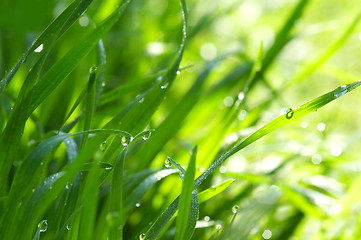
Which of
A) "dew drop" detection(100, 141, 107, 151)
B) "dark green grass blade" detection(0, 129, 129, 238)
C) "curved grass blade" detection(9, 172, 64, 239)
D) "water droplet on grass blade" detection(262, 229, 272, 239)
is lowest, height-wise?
"curved grass blade" detection(9, 172, 64, 239)

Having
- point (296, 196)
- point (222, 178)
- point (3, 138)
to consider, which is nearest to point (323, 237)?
point (296, 196)

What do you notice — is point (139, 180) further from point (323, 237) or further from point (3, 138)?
point (323, 237)

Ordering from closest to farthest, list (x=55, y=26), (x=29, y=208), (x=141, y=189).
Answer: (x=29, y=208), (x=55, y=26), (x=141, y=189)

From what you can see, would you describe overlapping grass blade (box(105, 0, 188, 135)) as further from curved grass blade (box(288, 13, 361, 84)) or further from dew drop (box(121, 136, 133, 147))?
curved grass blade (box(288, 13, 361, 84))

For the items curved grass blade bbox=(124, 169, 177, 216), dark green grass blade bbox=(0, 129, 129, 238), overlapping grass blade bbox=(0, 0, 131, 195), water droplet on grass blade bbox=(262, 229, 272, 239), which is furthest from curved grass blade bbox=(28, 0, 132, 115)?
water droplet on grass blade bbox=(262, 229, 272, 239)

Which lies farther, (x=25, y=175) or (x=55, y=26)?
(x=55, y=26)

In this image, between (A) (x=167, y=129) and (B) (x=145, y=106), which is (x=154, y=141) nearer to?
(A) (x=167, y=129)

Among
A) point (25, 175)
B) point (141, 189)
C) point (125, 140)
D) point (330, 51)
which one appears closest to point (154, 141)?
point (141, 189)
